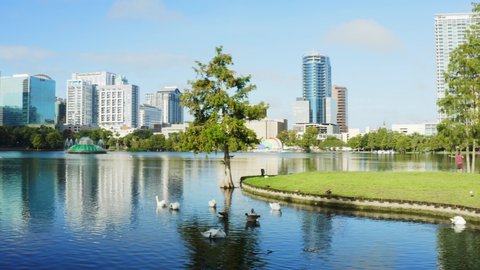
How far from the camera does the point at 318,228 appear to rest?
35.8m

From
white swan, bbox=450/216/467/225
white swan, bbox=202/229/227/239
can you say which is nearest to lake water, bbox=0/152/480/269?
white swan, bbox=202/229/227/239

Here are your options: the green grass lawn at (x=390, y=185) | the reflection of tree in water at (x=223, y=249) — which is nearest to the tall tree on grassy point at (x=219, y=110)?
the green grass lawn at (x=390, y=185)

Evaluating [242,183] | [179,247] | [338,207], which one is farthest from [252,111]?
[179,247]

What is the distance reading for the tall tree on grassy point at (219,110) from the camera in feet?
200

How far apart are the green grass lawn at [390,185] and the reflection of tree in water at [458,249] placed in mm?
7927

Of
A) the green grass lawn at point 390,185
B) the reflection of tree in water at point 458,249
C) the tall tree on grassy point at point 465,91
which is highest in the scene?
the tall tree on grassy point at point 465,91

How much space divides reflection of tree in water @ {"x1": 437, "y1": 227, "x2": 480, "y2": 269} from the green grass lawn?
793 cm

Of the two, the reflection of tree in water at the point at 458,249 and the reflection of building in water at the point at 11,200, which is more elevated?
the reflection of building in water at the point at 11,200

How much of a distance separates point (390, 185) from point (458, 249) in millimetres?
22087

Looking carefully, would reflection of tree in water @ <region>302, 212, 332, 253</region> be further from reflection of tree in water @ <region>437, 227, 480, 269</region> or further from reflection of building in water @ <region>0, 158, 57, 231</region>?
reflection of building in water @ <region>0, 158, 57, 231</region>

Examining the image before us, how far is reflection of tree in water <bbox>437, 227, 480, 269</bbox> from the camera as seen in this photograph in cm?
2584

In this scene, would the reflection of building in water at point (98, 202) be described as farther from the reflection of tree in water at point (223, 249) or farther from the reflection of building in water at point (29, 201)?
the reflection of tree in water at point (223, 249)

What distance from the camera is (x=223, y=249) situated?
2873 cm

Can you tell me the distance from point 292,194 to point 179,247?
23663mm
